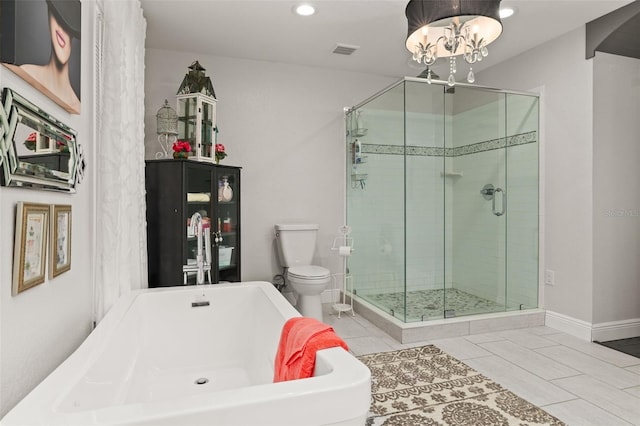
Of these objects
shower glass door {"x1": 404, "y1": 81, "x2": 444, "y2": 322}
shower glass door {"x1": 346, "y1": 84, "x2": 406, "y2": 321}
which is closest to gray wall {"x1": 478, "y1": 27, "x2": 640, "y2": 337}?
shower glass door {"x1": 404, "y1": 81, "x2": 444, "y2": 322}

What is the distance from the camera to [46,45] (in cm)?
124

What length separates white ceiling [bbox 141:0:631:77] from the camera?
2793mm

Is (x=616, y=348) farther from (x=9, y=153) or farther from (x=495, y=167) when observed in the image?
(x=9, y=153)

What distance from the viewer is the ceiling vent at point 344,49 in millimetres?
3521

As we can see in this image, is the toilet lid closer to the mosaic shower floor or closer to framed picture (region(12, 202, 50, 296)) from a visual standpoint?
the mosaic shower floor

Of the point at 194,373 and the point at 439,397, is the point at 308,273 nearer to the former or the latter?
the point at 194,373

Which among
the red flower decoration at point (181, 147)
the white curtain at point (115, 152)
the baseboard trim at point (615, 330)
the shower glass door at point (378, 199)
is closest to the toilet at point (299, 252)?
the shower glass door at point (378, 199)

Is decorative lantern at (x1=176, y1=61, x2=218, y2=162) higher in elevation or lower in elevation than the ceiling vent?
lower

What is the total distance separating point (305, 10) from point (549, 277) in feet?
9.71

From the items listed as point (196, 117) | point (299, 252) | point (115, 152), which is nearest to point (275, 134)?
point (196, 117)

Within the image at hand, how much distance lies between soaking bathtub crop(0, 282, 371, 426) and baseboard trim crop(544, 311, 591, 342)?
247 centimetres

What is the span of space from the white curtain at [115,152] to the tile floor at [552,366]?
166 cm

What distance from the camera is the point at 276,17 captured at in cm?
297

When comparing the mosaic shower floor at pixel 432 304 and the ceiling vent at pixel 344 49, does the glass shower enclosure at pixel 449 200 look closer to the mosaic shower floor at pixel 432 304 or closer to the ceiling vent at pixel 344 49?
the mosaic shower floor at pixel 432 304
